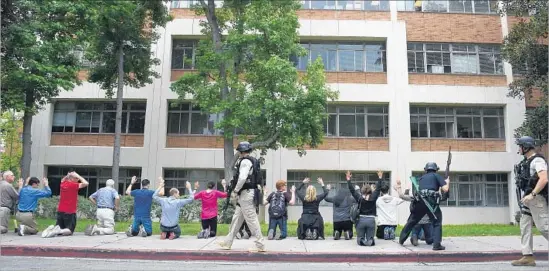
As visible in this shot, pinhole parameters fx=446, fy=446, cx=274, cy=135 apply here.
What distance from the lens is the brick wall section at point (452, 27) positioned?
24797 millimetres

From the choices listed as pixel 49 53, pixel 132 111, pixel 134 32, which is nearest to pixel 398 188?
pixel 49 53

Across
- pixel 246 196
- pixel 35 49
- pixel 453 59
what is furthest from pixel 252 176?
pixel 453 59

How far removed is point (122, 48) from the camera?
68.5ft

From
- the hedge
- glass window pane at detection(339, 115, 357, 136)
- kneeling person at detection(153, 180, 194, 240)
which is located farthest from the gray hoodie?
glass window pane at detection(339, 115, 357, 136)

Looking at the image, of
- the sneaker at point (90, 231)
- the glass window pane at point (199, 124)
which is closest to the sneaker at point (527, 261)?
the sneaker at point (90, 231)

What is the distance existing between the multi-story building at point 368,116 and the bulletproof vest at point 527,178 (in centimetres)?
1588

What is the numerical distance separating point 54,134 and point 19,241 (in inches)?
643

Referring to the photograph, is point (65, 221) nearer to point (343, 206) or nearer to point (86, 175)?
point (343, 206)

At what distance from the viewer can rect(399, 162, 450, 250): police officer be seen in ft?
29.1

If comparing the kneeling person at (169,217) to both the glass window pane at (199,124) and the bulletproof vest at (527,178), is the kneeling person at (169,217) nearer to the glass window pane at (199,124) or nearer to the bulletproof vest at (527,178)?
Answer: the bulletproof vest at (527,178)

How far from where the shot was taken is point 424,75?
24312mm

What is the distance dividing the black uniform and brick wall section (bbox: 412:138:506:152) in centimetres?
1523

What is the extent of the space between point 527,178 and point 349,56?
18167 mm

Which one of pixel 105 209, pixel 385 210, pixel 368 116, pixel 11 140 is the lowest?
pixel 105 209
